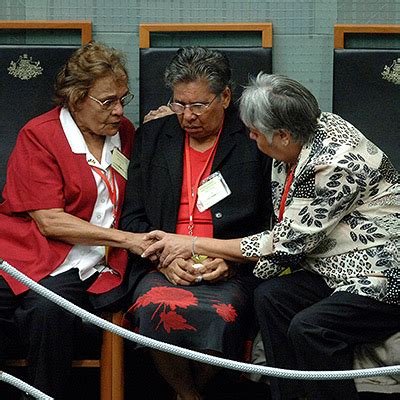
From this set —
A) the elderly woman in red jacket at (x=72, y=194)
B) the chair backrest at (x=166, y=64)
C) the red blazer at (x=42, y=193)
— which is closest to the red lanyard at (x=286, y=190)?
the elderly woman in red jacket at (x=72, y=194)

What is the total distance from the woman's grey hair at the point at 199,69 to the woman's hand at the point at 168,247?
0.54m

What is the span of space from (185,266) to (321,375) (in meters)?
0.81

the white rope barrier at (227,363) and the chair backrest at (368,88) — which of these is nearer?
the white rope barrier at (227,363)

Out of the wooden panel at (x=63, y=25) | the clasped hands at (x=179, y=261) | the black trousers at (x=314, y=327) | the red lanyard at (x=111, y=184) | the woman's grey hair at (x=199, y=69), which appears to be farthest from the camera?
the wooden panel at (x=63, y=25)

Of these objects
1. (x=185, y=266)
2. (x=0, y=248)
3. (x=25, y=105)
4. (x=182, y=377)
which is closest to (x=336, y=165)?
(x=185, y=266)

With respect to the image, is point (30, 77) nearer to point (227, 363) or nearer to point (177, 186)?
point (177, 186)

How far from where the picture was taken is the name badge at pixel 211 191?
369cm

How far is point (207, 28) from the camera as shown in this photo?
4.30 meters

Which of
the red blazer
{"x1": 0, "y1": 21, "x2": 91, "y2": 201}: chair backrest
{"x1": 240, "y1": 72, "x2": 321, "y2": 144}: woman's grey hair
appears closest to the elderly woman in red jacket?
the red blazer

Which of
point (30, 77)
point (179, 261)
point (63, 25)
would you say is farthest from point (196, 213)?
point (63, 25)

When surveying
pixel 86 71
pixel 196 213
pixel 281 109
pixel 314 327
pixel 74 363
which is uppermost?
pixel 86 71

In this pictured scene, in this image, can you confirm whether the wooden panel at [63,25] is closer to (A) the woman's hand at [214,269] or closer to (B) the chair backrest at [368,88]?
(B) the chair backrest at [368,88]

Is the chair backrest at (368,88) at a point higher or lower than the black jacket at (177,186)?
higher

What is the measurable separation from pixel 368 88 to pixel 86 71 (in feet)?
3.90
